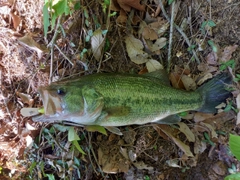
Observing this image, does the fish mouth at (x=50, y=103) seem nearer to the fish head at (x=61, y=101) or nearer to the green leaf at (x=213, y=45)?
the fish head at (x=61, y=101)

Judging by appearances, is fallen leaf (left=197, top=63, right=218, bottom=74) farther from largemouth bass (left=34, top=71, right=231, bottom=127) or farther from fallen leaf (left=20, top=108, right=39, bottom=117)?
fallen leaf (left=20, top=108, right=39, bottom=117)

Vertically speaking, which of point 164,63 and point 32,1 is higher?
point 32,1

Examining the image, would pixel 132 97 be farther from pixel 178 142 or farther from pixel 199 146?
pixel 199 146

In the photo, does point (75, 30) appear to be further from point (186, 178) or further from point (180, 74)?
point (186, 178)

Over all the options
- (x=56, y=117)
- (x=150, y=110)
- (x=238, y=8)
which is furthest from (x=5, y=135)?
(x=238, y=8)

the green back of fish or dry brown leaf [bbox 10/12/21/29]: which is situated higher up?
dry brown leaf [bbox 10/12/21/29]

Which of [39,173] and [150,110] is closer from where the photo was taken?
[150,110]

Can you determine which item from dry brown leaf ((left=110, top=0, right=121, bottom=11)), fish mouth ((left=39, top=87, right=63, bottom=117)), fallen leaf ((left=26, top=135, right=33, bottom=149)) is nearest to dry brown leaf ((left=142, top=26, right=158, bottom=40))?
dry brown leaf ((left=110, top=0, right=121, bottom=11))
